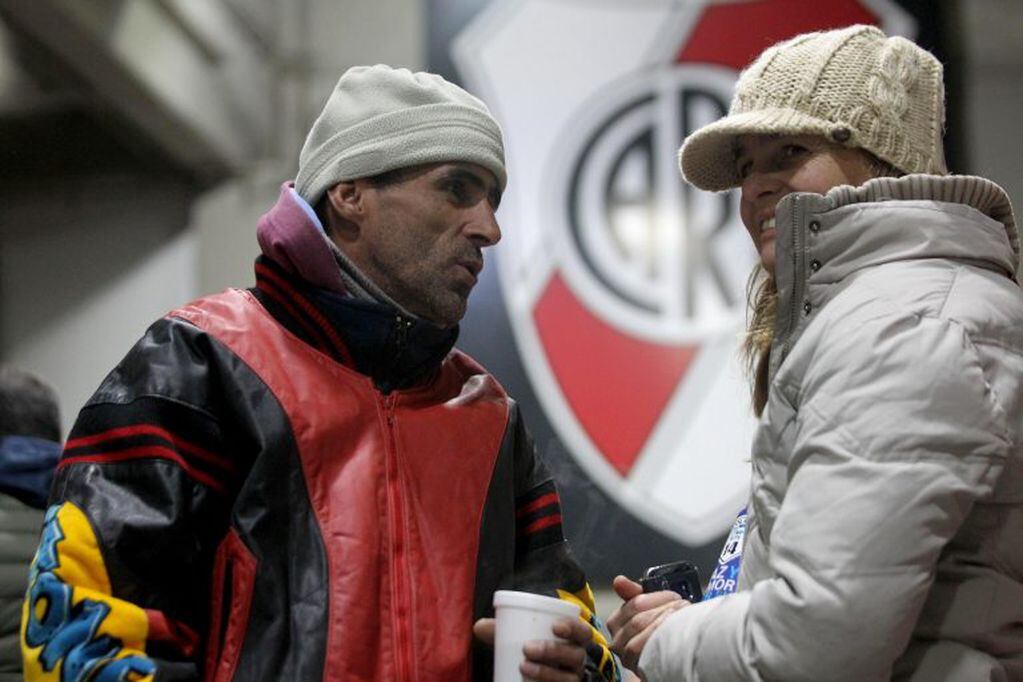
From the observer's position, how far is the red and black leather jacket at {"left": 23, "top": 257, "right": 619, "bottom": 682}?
1.31 m

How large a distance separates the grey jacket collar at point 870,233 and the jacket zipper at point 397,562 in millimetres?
443

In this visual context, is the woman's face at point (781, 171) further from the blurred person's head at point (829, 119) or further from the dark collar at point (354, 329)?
the dark collar at point (354, 329)

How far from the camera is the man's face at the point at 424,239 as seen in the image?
1.57 m

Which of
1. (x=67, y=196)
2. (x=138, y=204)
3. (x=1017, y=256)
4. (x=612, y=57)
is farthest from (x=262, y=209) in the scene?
(x=1017, y=256)

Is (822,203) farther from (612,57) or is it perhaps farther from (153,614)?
(612,57)

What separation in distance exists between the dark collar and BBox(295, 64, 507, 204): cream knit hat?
6.2 inches

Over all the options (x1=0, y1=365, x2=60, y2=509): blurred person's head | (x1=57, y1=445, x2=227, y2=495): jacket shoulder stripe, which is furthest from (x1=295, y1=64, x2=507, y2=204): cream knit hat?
(x1=0, y1=365, x2=60, y2=509): blurred person's head

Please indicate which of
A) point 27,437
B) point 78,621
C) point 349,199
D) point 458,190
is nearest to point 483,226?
point 458,190

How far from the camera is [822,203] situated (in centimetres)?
119

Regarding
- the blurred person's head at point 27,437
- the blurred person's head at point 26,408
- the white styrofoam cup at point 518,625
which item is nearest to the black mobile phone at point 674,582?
the white styrofoam cup at point 518,625

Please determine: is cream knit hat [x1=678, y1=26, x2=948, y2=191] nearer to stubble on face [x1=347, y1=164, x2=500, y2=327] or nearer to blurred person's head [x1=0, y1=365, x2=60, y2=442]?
stubble on face [x1=347, y1=164, x2=500, y2=327]

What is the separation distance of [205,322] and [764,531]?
64cm

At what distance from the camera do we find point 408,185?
62.7 inches

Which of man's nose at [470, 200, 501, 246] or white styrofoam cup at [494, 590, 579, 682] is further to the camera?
man's nose at [470, 200, 501, 246]
